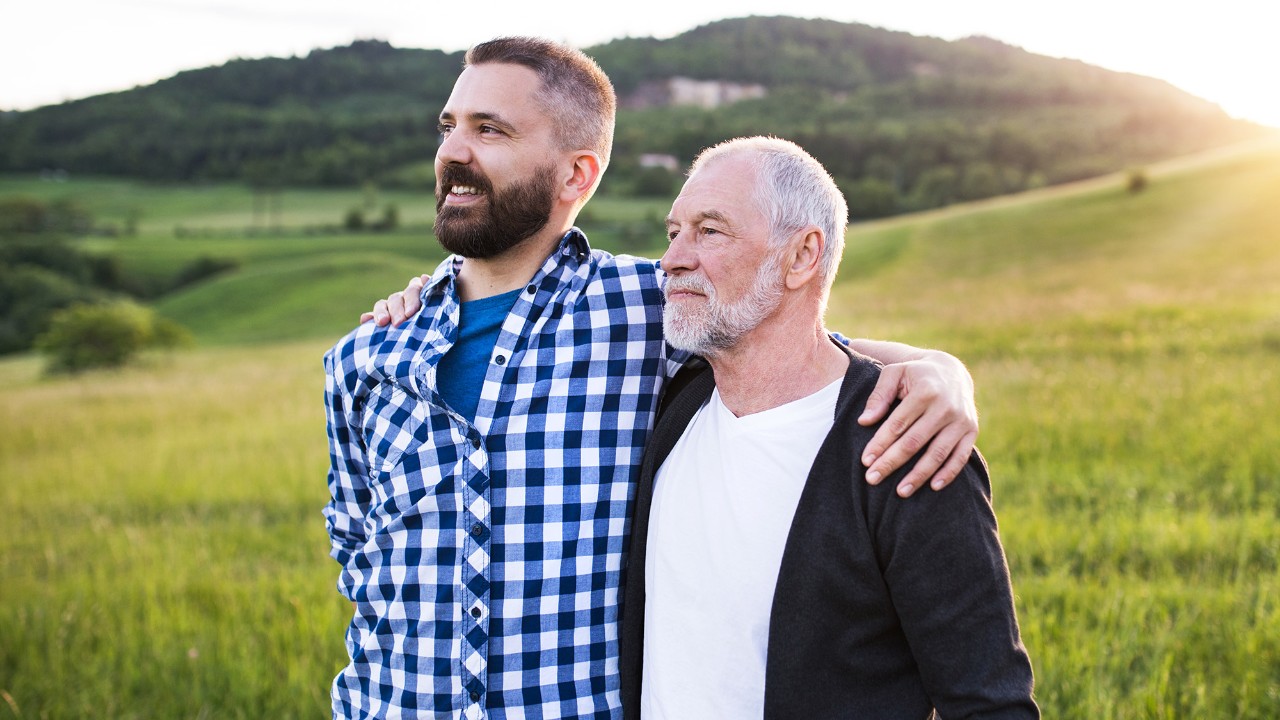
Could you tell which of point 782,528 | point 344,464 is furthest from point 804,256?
point 344,464

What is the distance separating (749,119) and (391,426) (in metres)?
141

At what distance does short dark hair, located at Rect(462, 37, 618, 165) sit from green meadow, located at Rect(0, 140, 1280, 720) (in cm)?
292

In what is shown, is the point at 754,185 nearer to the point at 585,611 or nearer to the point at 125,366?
the point at 585,611

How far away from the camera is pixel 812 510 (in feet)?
6.92

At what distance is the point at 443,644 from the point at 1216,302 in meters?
16.4

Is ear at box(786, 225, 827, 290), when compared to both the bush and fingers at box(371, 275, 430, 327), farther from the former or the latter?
the bush

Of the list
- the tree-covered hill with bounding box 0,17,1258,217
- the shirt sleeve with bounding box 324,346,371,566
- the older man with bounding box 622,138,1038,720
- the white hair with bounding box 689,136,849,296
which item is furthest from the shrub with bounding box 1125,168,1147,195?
the shirt sleeve with bounding box 324,346,371,566

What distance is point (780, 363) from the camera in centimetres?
243

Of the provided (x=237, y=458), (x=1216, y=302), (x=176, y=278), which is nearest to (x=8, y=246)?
(x=176, y=278)

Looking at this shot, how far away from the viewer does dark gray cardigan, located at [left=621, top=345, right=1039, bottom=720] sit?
6.38ft

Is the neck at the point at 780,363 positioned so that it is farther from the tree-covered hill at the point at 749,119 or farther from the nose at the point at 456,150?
the tree-covered hill at the point at 749,119

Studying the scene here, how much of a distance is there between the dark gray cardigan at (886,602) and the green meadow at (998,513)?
5.79 feet

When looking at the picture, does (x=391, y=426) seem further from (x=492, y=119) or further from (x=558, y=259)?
(x=492, y=119)

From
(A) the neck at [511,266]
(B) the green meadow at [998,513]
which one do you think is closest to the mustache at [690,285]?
(A) the neck at [511,266]
